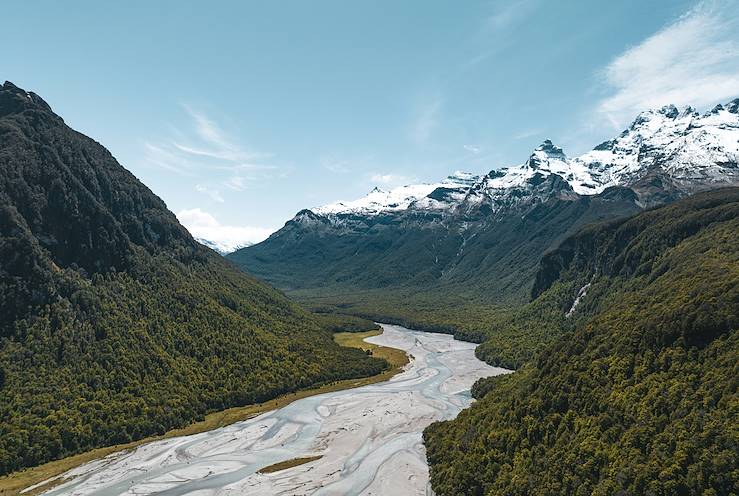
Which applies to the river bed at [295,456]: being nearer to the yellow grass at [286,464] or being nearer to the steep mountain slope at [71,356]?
the yellow grass at [286,464]

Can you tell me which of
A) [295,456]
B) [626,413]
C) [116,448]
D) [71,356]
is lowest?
[295,456]

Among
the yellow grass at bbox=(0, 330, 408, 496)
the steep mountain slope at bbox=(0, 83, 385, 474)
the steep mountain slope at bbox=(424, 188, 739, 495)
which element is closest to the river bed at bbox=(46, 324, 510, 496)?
the yellow grass at bbox=(0, 330, 408, 496)

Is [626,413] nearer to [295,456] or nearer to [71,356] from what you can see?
[295,456]

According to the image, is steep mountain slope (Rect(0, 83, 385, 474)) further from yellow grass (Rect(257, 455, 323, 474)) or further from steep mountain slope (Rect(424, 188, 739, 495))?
steep mountain slope (Rect(424, 188, 739, 495))

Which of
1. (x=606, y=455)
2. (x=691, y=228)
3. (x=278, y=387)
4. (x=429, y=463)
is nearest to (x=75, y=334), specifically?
(x=278, y=387)

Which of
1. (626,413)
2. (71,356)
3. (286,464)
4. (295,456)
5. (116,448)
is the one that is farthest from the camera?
(71,356)

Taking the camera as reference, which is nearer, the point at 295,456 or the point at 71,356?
the point at 295,456

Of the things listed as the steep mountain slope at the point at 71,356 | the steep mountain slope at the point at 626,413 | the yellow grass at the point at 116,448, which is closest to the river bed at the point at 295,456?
the yellow grass at the point at 116,448

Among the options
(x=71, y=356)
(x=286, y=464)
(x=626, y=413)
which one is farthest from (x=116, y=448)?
(x=626, y=413)
